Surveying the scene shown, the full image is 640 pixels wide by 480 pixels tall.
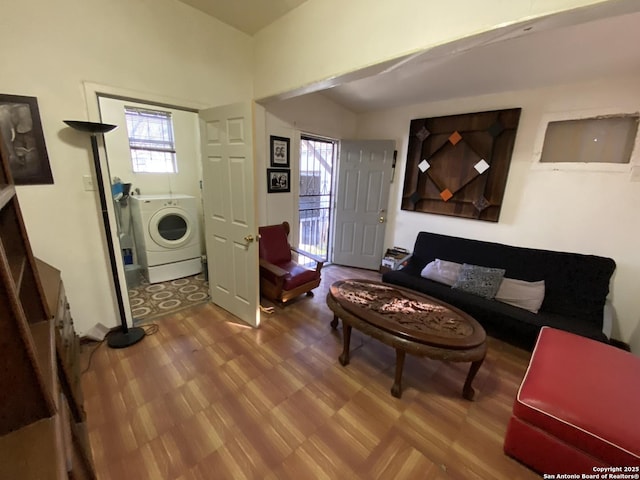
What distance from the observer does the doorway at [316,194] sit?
12.9 feet

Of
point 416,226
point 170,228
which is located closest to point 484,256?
point 416,226

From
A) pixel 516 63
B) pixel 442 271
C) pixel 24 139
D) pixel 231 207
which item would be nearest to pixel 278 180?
pixel 231 207

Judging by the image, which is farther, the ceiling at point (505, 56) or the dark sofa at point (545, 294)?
the dark sofa at point (545, 294)

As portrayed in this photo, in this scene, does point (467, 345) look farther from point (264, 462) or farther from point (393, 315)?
point (264, 462)

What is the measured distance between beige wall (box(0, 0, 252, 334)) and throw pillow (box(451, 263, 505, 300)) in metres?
3.15

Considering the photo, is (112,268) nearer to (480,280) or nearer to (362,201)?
(362,201)

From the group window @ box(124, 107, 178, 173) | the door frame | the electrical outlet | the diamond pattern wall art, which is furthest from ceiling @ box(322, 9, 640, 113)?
window @ box(124, 107, 178, 173)

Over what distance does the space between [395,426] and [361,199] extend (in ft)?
10.1

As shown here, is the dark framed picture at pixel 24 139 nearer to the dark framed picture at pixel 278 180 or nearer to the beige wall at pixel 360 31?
the beige wall at pixel 360 31

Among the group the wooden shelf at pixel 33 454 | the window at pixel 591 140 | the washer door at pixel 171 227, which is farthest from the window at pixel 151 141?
the window at pixel 591 140

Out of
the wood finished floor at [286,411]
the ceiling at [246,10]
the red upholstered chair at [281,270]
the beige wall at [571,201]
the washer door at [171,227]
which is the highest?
the ceiling at [246,10]

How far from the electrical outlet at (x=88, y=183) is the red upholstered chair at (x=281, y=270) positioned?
1.53 meters

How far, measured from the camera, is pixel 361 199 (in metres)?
4.07

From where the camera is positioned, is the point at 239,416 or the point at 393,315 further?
the point at 393,315
